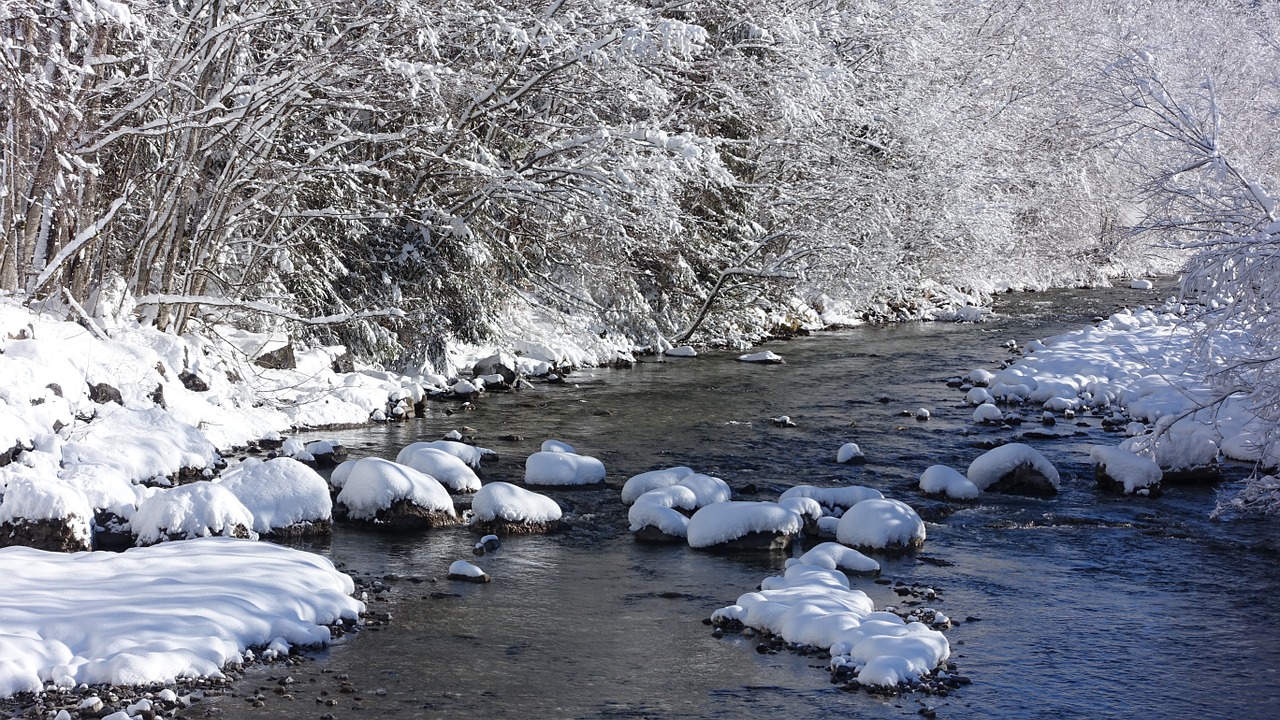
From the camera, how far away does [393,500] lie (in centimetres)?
973

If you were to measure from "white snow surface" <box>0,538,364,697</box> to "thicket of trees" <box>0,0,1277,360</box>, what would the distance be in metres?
3.91

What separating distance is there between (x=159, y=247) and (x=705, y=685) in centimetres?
994

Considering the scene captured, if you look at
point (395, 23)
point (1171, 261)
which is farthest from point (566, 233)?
point (1171, 261)

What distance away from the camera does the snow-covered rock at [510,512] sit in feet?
32.0

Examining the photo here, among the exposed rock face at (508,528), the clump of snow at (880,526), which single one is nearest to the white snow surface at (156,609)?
the exposed rock face at (508,528)

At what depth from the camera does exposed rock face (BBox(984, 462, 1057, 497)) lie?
37.1 ft

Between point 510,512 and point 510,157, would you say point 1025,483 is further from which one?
point 510,157

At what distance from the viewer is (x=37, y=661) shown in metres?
6.02

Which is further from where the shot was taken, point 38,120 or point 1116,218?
point 1116,218

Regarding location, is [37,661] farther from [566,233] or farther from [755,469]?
[566,233]

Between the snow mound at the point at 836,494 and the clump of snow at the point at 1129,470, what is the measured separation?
281 centimetres

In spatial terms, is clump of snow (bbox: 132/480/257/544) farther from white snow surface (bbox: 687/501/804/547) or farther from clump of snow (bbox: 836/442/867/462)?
clump of snow (bbox: 836/442/867/462)

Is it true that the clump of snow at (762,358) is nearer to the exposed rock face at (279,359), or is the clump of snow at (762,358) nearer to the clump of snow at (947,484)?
the exposed rock face at (279,359)

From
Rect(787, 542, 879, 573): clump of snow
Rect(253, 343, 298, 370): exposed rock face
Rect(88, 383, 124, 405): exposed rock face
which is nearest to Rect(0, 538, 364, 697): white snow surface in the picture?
Rect(787, 542, 879, 573): clump of snow
